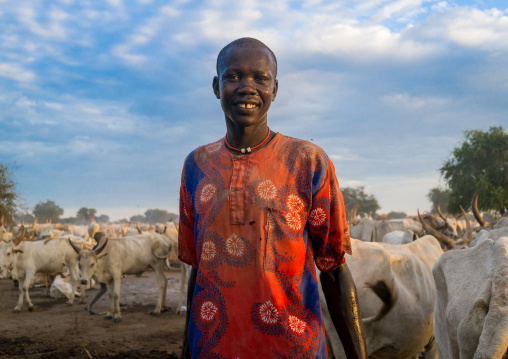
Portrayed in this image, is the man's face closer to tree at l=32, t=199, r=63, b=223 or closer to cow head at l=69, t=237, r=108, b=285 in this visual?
cow head at l=69, t=237, r=108, b=285

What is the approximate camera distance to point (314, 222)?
1.70 meters

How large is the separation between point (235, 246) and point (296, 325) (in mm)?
349

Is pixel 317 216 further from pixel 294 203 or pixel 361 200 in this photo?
pixel 361 200

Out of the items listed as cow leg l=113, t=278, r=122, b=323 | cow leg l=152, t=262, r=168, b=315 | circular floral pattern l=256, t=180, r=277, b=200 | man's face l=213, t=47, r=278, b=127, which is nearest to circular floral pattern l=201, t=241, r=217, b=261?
circular floral pattern l=256, t=180, r=277, b=200

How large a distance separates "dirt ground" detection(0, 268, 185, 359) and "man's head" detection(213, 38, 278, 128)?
19.2 feet

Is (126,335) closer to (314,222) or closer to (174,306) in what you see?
(174,306)

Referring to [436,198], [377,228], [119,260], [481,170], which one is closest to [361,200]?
[436,198]

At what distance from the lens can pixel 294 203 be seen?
166 centimetres

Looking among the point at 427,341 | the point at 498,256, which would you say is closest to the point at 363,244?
Result: the point at 427,341

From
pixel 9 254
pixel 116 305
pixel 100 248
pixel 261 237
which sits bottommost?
pixel 116 305

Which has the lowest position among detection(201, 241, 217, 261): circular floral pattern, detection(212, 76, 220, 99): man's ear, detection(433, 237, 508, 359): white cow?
detection(433, 237, 508, 359): white cow

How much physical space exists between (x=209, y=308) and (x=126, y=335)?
726 centimetres

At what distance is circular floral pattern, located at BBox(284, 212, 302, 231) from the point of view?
5.36 feet

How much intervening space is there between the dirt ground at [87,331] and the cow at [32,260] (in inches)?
22.1
